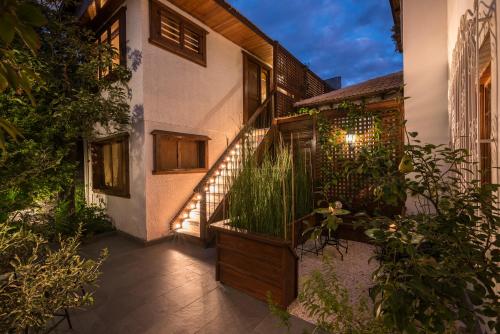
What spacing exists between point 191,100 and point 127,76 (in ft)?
4.49

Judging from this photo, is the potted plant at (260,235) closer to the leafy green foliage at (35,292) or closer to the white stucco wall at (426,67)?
the leafy green foliage at (35,292)

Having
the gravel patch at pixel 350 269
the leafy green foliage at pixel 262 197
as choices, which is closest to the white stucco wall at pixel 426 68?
the gravel patch at pixel 350 269

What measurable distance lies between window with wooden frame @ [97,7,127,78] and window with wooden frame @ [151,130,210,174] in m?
1.76

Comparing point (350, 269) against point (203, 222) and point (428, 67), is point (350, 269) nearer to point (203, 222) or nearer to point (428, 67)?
point (203, 222)

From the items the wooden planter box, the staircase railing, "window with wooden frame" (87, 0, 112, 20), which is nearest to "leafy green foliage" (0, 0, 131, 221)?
"window with wooden frame" (87, 0, 112, 20)

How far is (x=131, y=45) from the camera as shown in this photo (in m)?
4.73

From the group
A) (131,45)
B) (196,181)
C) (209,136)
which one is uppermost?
(131,45)

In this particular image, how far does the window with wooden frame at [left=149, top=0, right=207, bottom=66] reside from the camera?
472cm

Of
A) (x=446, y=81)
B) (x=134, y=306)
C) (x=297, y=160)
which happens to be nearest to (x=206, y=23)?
(x=297, y=160)

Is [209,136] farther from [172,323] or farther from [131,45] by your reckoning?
[172,323]

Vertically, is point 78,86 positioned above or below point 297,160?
above

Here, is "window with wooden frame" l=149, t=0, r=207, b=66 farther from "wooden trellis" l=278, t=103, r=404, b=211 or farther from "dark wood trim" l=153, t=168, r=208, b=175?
"wooden trellis" l=278, t=103, r=404, b=211

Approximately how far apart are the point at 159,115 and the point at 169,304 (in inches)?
140

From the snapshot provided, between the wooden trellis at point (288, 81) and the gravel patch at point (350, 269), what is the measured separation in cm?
441
